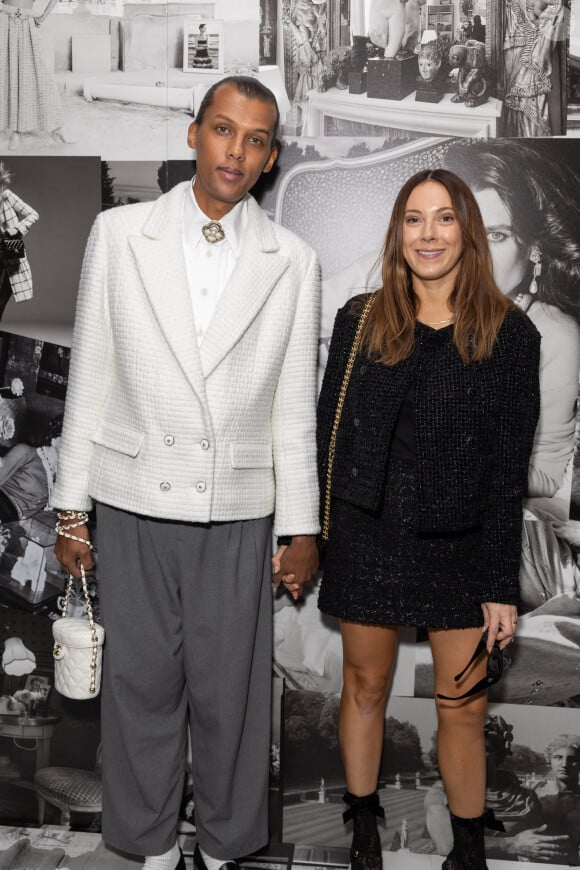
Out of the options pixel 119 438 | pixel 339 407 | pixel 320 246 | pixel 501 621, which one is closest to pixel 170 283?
pixel 119 438

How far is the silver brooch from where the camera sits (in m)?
2.16

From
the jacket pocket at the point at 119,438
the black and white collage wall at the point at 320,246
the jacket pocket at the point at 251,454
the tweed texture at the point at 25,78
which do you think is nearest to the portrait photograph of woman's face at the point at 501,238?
the black and white collage wall at the point at 320,246

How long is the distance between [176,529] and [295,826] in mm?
1138

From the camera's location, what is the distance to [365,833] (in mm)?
2342

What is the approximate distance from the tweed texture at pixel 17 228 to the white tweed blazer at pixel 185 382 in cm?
55

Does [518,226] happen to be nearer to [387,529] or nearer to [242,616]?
[387,529]

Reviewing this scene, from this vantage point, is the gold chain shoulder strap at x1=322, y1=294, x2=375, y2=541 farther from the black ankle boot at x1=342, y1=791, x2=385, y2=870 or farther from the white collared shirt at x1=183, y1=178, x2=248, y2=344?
the black ankle boot at x1=342, y1=791, x2=385, y2=870

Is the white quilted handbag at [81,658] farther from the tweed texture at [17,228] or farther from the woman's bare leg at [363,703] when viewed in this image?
the tweed texture at [17,228]

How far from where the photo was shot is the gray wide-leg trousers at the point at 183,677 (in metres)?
2.19

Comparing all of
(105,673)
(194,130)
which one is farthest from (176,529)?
(194,130)

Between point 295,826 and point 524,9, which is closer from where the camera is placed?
point 524,9

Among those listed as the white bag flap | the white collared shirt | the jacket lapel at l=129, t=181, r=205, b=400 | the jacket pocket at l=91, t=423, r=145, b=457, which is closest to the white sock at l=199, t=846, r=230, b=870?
the white bag flap

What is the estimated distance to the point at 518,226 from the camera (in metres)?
2.49

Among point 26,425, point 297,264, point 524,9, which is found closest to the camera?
point 297,264
